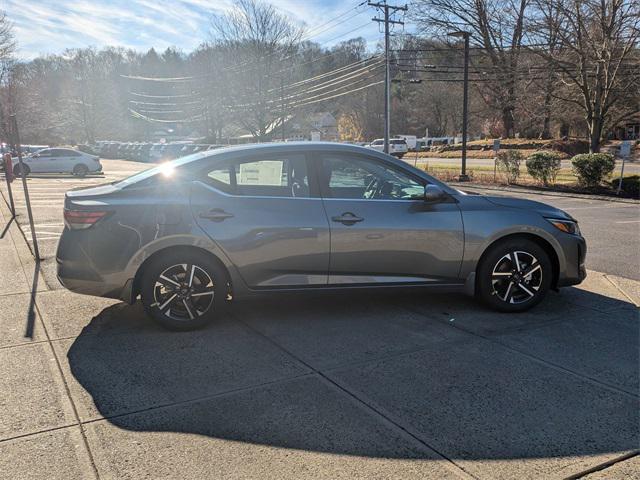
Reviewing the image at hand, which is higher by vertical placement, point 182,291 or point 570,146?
point 570,146

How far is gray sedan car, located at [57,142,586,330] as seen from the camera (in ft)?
14.3

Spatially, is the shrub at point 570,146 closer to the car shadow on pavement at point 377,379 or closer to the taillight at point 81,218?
the car shadow on pavement at point 377,379

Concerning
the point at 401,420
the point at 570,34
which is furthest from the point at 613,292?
the point at 570,34

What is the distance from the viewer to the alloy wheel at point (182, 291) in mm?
4391

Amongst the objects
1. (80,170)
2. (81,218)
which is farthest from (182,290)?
(80,170)

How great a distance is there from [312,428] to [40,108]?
76.9 metres

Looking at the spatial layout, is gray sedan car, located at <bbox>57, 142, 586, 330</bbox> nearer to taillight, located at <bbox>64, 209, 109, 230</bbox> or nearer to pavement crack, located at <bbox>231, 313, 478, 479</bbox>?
taillight, located at <bbox>64, 209, 109, 230</bbox>

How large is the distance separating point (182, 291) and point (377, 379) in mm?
1786

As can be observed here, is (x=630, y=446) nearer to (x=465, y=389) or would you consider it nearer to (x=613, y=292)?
(x=465, y=389)

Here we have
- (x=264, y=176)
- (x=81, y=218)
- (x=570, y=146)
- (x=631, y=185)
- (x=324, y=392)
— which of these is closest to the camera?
(x=324, y=392)

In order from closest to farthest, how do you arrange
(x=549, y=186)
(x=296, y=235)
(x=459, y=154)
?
(x=296, y=235), (x=549, y=186), (x=459, y=154)

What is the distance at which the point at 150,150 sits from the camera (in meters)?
47.2

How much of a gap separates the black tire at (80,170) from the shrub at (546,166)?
2221 centimetres

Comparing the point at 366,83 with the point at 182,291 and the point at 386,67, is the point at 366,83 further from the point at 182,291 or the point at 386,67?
the point at 182,291
